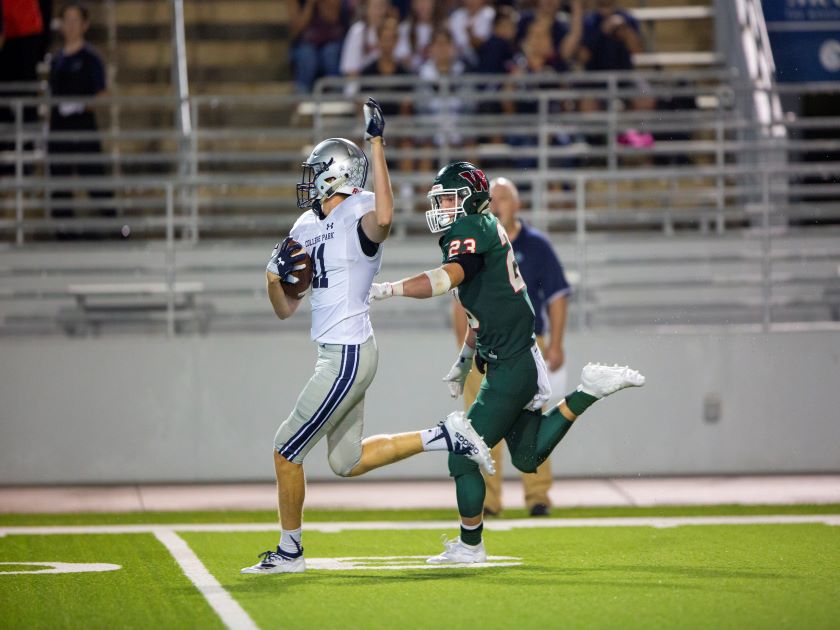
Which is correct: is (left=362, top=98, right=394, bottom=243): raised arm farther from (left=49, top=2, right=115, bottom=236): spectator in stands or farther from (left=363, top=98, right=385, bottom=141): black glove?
(left=49, top=2, right=115, bottom=236): spectator in stands

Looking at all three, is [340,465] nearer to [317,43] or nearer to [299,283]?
[299,283]

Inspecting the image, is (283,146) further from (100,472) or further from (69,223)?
(100,472)

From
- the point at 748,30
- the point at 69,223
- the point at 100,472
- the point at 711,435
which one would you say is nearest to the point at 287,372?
the point at 100,472

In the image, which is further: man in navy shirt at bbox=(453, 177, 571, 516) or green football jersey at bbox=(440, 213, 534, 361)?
man in navy shirt at bbox=(453, 177, 571, 516)

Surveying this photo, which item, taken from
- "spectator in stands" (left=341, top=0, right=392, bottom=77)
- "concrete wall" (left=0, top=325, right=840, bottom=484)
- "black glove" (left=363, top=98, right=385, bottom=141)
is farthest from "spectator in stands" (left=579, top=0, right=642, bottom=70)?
"black glove" (left=363, top=98, right=385, bottom=141)

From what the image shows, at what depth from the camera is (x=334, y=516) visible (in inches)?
→ 379

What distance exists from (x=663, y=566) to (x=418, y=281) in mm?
1829

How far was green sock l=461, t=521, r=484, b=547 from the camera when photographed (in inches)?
271

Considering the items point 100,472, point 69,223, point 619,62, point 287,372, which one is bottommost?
point 100,472

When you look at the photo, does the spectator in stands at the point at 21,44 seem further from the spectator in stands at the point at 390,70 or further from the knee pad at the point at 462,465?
the knee pad at the point at 462,465

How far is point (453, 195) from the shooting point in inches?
272

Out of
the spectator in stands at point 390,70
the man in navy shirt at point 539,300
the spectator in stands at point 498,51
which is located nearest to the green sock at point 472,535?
the man in navy shirt at point 539,300

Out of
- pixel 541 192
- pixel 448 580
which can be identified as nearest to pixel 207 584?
pixel 448 580

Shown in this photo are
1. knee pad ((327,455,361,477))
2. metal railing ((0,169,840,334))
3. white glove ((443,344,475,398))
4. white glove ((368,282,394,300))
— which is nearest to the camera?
white glove ((368,282,394,300))
